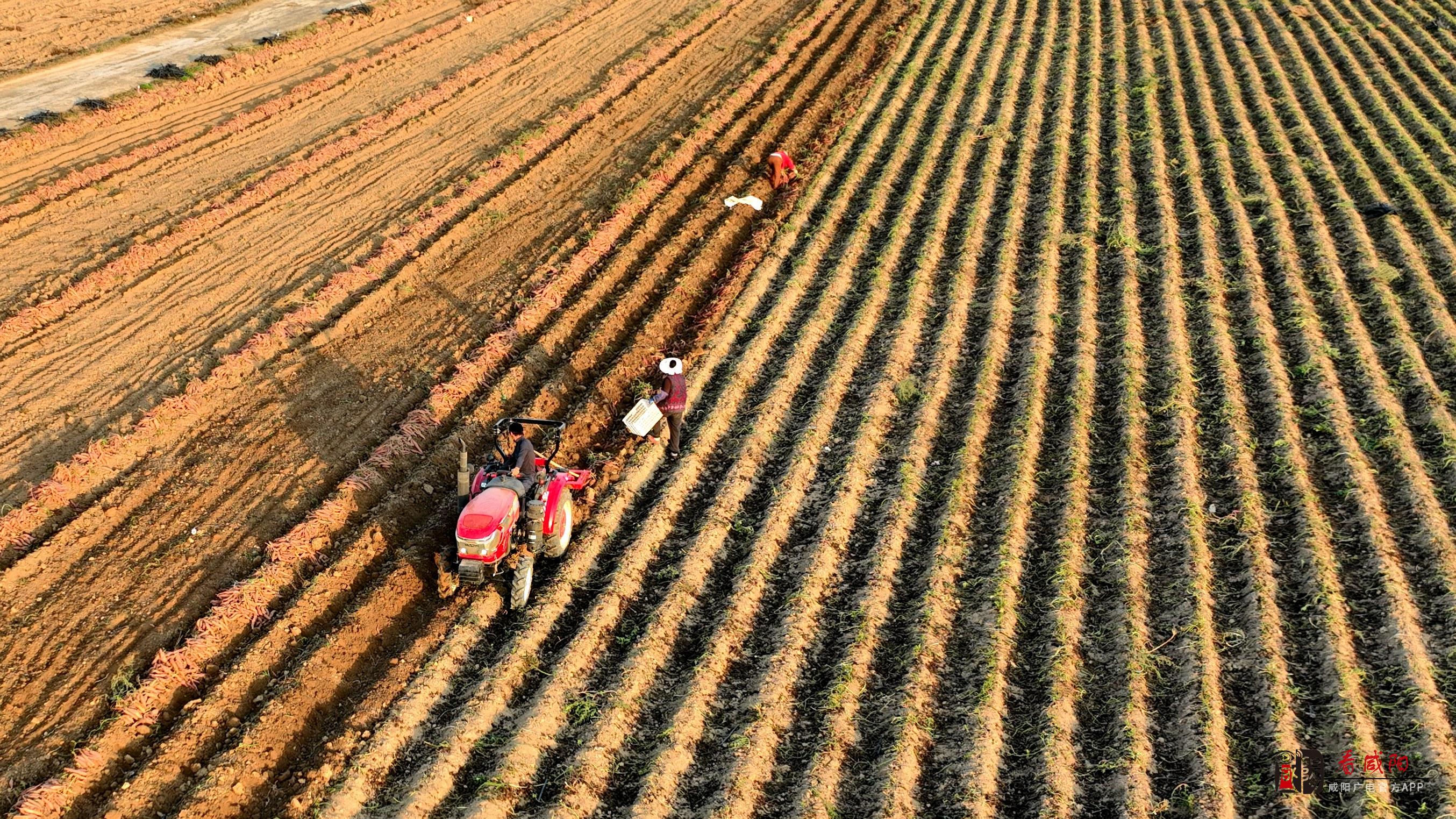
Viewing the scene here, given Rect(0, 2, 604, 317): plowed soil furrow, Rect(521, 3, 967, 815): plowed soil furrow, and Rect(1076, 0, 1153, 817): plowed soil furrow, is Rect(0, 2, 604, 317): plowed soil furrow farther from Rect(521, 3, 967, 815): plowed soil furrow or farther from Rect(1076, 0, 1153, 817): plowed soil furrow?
Rect(1076, 0, 1153, 817): plowed soil furrow

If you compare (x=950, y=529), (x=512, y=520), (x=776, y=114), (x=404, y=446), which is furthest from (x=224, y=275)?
(x=950, y=529)

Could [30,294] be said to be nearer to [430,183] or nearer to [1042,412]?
[430,183]

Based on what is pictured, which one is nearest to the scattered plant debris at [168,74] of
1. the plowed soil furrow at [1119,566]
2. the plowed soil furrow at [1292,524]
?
the plowed soil furrow at [1119,566]

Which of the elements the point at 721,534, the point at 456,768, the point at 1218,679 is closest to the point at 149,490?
the point at 456,768

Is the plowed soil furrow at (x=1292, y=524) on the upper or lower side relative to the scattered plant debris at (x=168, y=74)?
lower

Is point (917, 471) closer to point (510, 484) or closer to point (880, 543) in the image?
point (880, 543)

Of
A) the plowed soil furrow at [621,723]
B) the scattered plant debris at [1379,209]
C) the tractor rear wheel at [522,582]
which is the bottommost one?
the plowed soil furrow at [621,723]

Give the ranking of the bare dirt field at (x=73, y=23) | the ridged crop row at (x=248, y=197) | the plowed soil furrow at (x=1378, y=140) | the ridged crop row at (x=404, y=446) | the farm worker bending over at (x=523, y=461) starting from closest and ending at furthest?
the ridged crop row at (x=404, y=446) < the farm worker bending over at (x=523, y=461) < the ridged crop row at (x=248, y=197) < the plowed soil furrow at (x=1378, y=140) < the bare dirt field at (x=73, y=23)

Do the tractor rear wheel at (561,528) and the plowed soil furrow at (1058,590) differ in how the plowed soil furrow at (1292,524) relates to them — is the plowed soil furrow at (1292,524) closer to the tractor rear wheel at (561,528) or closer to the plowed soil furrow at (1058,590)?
the plowed soil furrow at (1058,590)
